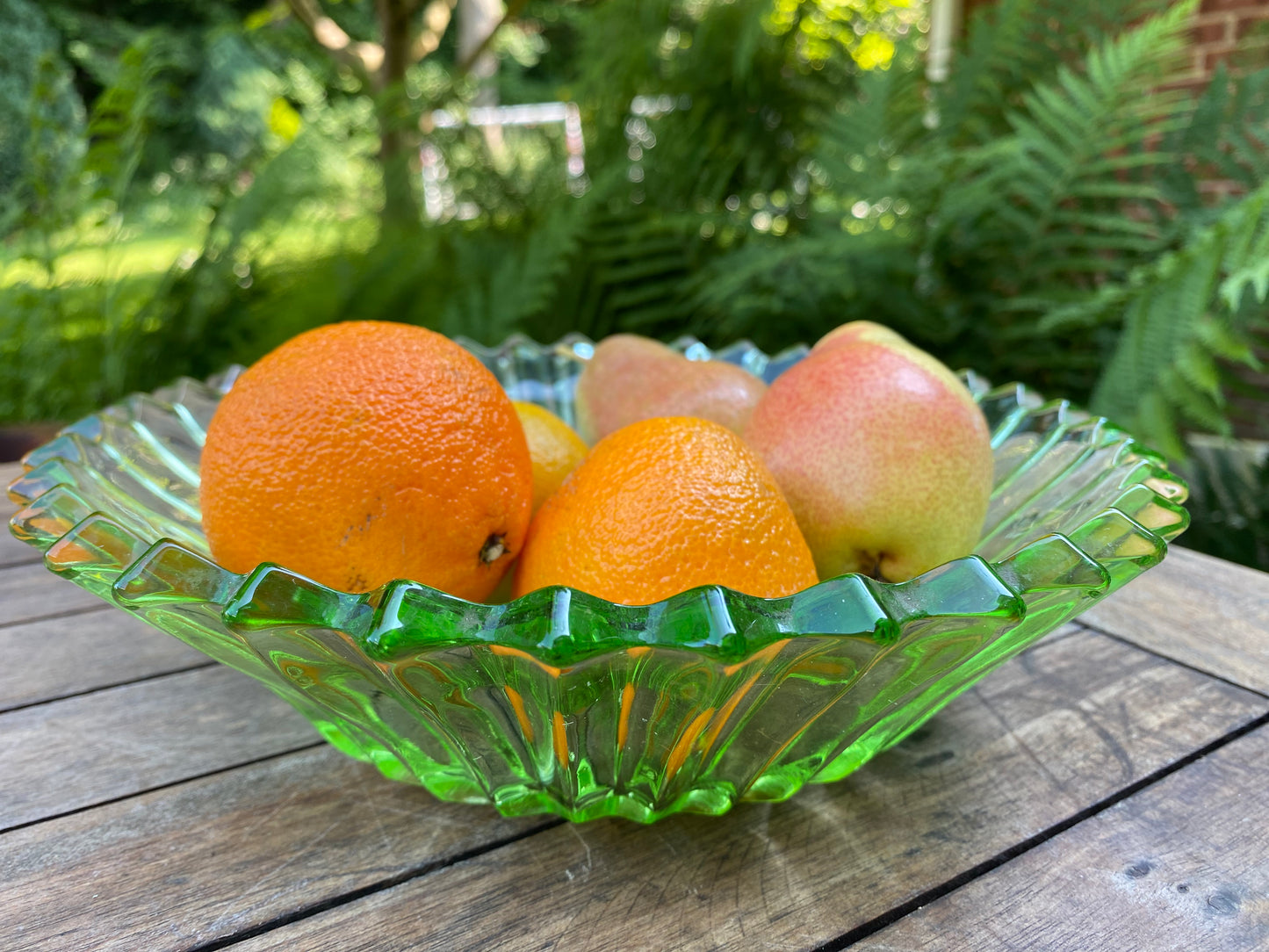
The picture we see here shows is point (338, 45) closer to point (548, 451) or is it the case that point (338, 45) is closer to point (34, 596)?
point (34, 596)

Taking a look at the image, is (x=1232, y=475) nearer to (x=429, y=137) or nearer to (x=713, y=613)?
(x=713, y=613)

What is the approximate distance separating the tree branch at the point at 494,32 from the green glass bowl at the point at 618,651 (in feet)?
7.05

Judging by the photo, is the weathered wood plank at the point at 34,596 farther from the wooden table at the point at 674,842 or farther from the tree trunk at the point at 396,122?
the tree trunk at the point at 396,122

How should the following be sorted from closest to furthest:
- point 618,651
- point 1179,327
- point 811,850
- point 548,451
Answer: point 618,651 → point 811,850 → point 548,451 → point 1179,327

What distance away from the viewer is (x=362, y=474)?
36 centimetres

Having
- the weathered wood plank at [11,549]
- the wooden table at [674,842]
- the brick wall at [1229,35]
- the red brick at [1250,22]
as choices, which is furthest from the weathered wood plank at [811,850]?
the red brick at [1250,22]

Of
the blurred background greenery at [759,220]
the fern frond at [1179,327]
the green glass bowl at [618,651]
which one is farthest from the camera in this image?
the blurred background greenery at [759,220]

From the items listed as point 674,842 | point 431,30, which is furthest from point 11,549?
point 431,30

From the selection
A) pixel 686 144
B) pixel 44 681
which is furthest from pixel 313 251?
pixel 44 681

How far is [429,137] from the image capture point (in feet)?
6.72

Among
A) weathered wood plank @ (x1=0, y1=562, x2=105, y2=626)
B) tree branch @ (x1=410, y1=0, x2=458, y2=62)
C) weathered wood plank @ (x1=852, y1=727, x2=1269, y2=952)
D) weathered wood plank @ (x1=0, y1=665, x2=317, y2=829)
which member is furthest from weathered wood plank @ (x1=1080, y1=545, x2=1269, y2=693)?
tree branch @ (x1=410, y1=0, x2=458, y2=62)

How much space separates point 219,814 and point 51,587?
0.35 meters

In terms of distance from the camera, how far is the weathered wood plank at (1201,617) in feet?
1.64

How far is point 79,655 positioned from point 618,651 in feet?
1.44
